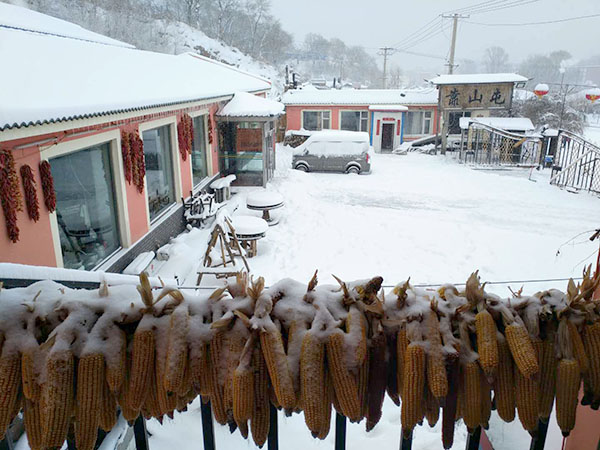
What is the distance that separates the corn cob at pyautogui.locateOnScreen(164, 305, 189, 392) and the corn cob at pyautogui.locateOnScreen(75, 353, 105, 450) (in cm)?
20

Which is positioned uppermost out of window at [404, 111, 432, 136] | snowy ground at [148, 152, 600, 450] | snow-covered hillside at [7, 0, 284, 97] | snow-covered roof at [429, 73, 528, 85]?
snow-covered hillside at [7, 0, 284, 97]

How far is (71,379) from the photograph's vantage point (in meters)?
1.31

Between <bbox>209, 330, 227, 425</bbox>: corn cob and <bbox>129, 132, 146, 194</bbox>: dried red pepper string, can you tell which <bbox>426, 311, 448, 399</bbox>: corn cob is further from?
<bbox>129, 132, 146, 194</bbox>: dried red pepper string

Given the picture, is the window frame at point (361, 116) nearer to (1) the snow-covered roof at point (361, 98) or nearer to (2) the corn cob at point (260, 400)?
(1) the snow-covered roof at point (361, 98)

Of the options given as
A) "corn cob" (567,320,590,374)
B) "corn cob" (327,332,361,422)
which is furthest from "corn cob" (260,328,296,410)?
"corn cob" (567,320,590,374)

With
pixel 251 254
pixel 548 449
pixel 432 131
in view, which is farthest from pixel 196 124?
pixel 432 131

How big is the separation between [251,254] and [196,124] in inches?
224

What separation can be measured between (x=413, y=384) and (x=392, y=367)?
11 cm

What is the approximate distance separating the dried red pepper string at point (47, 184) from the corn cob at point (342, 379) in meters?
5.71

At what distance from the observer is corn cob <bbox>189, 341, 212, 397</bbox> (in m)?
1.34

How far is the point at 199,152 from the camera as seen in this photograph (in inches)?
547

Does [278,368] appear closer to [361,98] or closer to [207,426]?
[207,426]

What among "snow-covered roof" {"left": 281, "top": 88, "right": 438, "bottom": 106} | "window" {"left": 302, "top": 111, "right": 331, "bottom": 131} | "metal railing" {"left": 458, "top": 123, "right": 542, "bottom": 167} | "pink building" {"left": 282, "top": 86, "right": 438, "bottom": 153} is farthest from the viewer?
"window" {"left": 302, "top": 111, "right": 331, "bottom": 131}

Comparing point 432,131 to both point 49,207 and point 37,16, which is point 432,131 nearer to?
point 37,16
